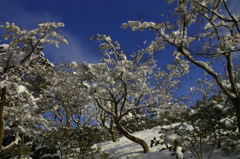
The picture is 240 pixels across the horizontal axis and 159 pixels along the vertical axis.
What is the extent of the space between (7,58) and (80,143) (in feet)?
15.7

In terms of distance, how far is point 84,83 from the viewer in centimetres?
A: 806

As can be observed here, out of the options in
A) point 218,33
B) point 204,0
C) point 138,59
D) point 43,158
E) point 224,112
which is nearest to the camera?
point 224,112

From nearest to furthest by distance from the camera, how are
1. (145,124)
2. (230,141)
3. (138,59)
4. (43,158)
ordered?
(230,141) → (43,158) → (138,59) → (145,124)

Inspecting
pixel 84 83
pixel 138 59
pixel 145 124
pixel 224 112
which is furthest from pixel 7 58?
pixel 145 124

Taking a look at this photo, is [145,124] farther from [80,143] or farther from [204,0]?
[204,0]

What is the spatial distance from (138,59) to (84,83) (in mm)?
3998

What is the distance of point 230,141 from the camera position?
18.0 ft

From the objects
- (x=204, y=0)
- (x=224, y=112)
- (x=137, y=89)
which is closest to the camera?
(x=224, y=112)

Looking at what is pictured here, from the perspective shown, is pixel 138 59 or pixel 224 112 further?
pixel 138 59

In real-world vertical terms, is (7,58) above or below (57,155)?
above

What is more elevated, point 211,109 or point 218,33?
point 218,33

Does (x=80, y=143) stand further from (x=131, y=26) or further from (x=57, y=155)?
(x=131, y=26)

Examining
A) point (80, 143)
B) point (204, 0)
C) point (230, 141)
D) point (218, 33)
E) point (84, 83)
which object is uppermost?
point (204, 0)

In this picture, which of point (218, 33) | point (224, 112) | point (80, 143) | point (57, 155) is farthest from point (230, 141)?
point (57, 155)
